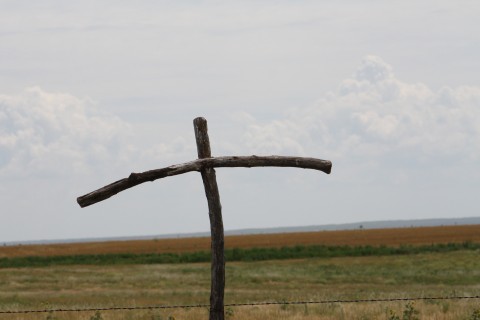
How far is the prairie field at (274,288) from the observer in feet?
68.8

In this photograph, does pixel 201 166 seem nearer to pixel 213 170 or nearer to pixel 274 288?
pixel 213 170

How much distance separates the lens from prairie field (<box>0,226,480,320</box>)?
68.8 feet

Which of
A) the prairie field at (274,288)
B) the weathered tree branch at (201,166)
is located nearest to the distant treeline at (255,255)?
the prairie field at (274,288)

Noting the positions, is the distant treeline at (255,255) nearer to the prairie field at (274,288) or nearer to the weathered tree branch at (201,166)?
the prairie field at (274,288)

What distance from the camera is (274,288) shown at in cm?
3766

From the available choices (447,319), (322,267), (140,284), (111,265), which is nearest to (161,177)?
(447,319)

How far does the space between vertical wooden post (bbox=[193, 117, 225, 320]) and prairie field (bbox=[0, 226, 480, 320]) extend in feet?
21.3

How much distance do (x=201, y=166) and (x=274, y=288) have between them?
26526 mm

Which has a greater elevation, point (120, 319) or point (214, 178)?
point (214, 178)

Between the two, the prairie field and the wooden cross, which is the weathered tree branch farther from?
the prairie field

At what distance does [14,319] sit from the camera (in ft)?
67.0

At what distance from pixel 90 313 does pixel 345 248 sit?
162 feet

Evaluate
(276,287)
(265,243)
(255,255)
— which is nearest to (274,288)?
(276,287)

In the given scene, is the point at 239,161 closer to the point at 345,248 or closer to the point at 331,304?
the point at 331,304
